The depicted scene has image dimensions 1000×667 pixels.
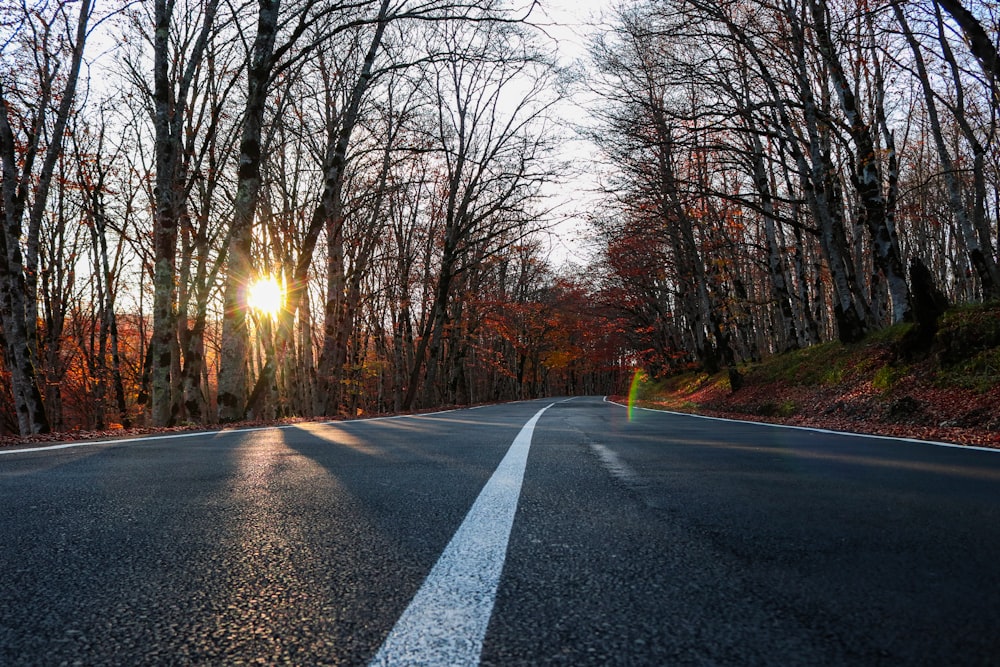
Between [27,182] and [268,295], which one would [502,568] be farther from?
[268,295]

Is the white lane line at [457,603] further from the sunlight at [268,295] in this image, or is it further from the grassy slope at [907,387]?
the sunlight at [268,295]

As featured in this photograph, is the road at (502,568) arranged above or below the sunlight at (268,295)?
below

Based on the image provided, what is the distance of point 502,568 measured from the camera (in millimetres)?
1762

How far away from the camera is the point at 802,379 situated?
15.8m

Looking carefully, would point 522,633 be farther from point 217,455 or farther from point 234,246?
point 234,246

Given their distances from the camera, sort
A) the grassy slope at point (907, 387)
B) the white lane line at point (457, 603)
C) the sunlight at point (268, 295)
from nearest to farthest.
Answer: the white lane line at point (457, 603) < the grassy slope at point (907, 387) < the sunlight at point (268, 295)

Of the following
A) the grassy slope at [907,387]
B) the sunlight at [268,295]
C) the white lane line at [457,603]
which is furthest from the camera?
the sunlight at [268,295]

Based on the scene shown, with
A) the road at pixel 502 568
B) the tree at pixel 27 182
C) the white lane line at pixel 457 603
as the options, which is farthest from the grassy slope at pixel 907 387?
the tree at pixel 27 182

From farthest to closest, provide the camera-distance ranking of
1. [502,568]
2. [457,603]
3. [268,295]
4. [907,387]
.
Answer: [268,295], [907,387], [502,568], [457,603]

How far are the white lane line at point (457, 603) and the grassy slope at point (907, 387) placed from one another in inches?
239

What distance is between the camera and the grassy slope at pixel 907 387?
8273 millimetres

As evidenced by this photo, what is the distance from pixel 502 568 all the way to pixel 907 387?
36.8ft

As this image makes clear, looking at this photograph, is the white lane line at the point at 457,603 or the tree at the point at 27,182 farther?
the tree at the point at 27,182

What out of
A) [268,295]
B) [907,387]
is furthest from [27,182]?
[907,387]
